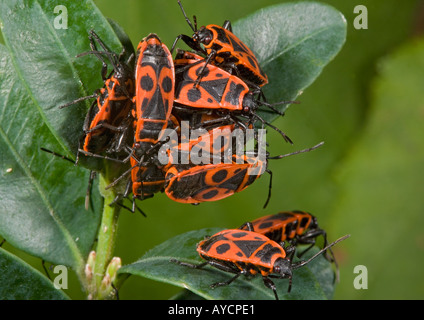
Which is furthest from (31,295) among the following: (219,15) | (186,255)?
(219,15)

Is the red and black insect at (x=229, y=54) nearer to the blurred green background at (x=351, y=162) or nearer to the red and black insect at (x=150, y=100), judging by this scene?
the red and black insect at (x=150, y=100)

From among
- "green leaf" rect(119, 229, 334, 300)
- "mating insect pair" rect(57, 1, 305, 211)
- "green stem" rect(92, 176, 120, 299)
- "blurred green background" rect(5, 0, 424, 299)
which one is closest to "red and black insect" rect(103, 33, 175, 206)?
"mating insect pair" rect(57, 1, 305, 211)

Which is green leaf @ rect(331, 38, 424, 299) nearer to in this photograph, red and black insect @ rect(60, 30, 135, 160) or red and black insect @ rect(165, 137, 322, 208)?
red and black insect @ rect(165, 137, 322, 208)

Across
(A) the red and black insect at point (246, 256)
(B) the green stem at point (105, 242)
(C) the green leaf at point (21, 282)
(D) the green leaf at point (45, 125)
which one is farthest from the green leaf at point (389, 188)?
(C) the green leaf at point (21, 282)

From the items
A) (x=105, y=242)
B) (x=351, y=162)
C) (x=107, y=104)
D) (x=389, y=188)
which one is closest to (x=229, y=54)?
(x=107, y=104)
